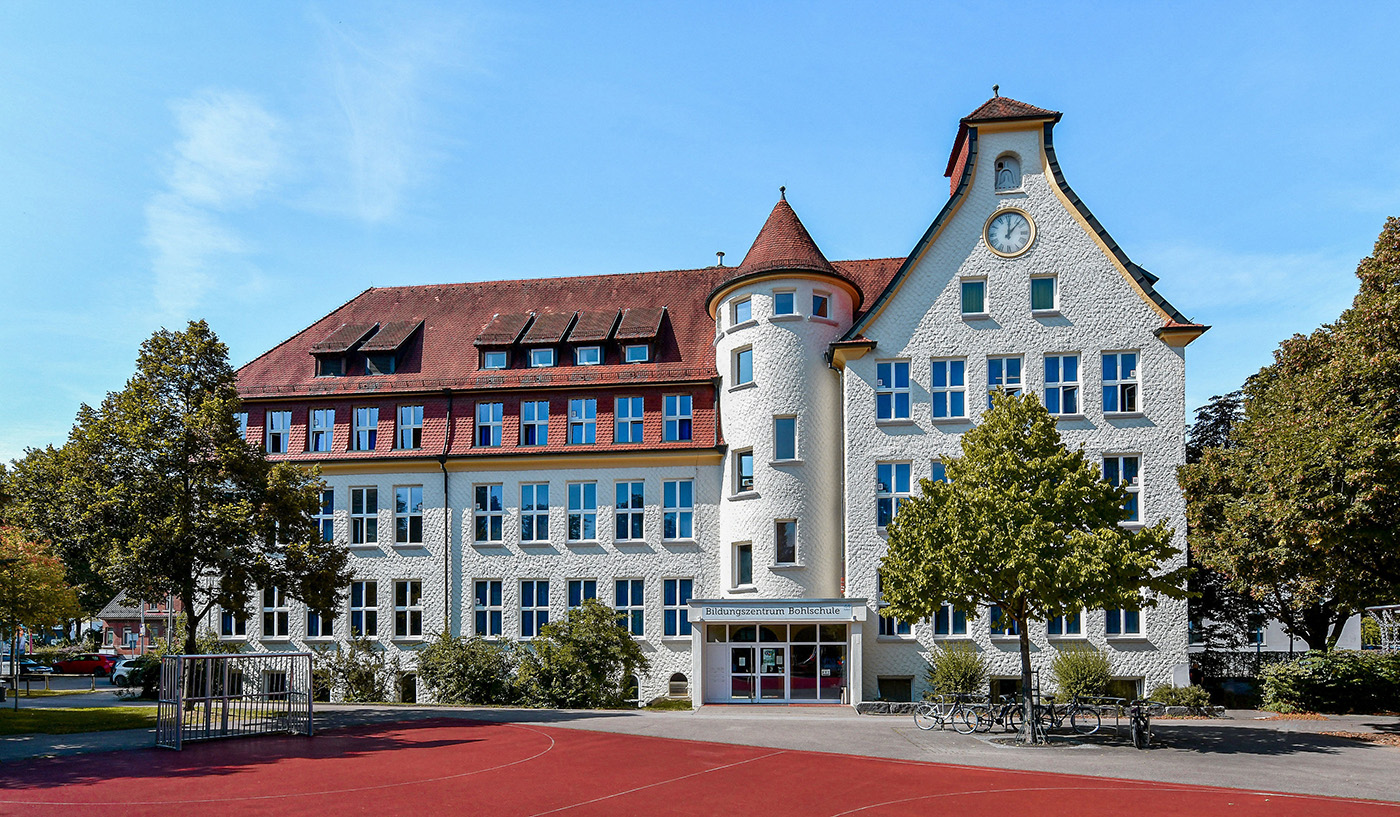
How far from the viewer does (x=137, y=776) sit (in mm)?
16719

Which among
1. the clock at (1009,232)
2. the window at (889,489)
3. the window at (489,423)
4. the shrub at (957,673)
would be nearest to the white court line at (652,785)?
the shrub at (957,673)

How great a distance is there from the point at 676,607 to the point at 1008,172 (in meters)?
17.5

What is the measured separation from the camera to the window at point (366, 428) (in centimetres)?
3591

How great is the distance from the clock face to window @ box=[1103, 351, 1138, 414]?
4.46m

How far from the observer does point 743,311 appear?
110 ft

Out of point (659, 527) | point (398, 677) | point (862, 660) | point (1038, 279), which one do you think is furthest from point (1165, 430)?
point (398, 677)

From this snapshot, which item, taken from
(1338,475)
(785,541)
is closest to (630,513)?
(785,541)

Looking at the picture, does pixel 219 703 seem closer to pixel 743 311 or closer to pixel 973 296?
pixel 743 311

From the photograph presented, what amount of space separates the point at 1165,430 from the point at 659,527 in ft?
52.5

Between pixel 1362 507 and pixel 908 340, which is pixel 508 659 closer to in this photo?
pixel 908 340

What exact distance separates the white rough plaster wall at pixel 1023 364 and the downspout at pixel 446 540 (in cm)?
1368

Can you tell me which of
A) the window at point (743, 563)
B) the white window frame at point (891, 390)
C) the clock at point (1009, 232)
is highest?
the clock at point (1009, 232)

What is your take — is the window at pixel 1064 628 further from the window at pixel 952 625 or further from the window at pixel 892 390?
the window at pixel 892 390

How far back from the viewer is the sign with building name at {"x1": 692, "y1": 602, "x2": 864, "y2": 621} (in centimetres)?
2941
